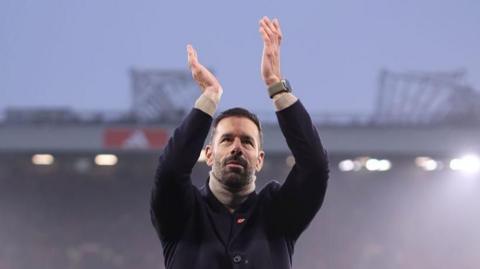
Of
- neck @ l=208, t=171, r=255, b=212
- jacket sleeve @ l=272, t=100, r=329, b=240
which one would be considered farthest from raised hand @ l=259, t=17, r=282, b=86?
neck @ l=208, t=171, r=255, b=212

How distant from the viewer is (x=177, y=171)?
2.68 metres

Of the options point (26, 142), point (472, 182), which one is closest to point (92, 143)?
point (26, 142)

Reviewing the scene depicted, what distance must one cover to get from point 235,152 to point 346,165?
76.6 ft

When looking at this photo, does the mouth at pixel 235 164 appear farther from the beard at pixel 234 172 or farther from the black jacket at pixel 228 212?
the black jacket at pixel 228 212

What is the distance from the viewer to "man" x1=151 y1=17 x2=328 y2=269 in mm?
2693

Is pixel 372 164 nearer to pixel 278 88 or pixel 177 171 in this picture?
pixel 278 88

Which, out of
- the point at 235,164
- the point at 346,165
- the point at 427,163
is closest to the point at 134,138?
the point at 346,165

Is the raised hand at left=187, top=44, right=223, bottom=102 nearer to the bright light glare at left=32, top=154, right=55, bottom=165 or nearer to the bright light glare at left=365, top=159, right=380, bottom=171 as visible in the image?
the bright light glare at left=32, top=154, right=55, bottom=165

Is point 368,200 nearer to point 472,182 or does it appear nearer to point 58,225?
point 472,182

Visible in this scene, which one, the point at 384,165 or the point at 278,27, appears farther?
the point at 384,165

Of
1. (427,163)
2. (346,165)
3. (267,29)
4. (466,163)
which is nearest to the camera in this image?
(267,29)

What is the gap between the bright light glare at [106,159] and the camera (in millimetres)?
24523

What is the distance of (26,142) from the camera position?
23.0 meters

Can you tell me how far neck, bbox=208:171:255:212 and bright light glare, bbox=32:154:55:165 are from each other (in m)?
22.0
